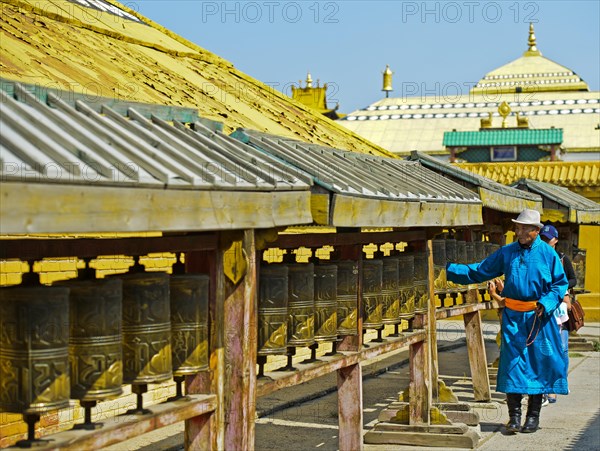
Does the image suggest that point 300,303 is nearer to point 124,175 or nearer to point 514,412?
point 124,175

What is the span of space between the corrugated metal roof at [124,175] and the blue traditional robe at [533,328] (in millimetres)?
2684

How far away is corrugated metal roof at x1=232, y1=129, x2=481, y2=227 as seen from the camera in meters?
5.39

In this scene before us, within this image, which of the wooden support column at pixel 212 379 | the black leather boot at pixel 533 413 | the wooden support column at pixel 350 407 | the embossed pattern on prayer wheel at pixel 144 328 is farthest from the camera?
the black leather boot at pixel 533 413

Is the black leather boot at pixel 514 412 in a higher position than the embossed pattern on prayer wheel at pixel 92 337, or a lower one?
lower

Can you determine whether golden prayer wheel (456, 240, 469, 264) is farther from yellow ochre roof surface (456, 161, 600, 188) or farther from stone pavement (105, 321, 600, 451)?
yellow ochre roof surface (456, 161, 600, 188)

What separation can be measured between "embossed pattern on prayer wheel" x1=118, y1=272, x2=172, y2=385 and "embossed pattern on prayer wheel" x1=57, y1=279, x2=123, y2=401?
19cm

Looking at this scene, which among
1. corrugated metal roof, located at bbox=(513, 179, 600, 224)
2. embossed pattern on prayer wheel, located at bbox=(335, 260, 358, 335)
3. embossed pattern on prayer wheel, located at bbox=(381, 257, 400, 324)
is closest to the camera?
embossed pattern on prayer wheel, located at bbox=(335, 260, 358, 335)

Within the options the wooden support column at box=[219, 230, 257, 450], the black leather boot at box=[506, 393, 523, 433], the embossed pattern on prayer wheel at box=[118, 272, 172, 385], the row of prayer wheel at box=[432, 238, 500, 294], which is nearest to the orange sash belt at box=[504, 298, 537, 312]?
the black leather boot at box=[506, 393, 523, 433]

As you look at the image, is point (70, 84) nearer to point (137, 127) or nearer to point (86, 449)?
point (137, 127)

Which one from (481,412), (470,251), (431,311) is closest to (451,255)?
(470,251)

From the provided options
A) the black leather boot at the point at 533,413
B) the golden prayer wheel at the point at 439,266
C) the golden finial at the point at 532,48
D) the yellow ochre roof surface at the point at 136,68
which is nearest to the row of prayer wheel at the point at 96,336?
the yellow ochre roof surface at the point at 136,68

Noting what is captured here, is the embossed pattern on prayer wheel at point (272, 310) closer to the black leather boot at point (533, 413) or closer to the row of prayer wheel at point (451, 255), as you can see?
the black leather boot at point (533, 413)

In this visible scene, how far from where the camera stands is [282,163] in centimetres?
532

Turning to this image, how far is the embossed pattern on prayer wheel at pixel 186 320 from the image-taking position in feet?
15.1
